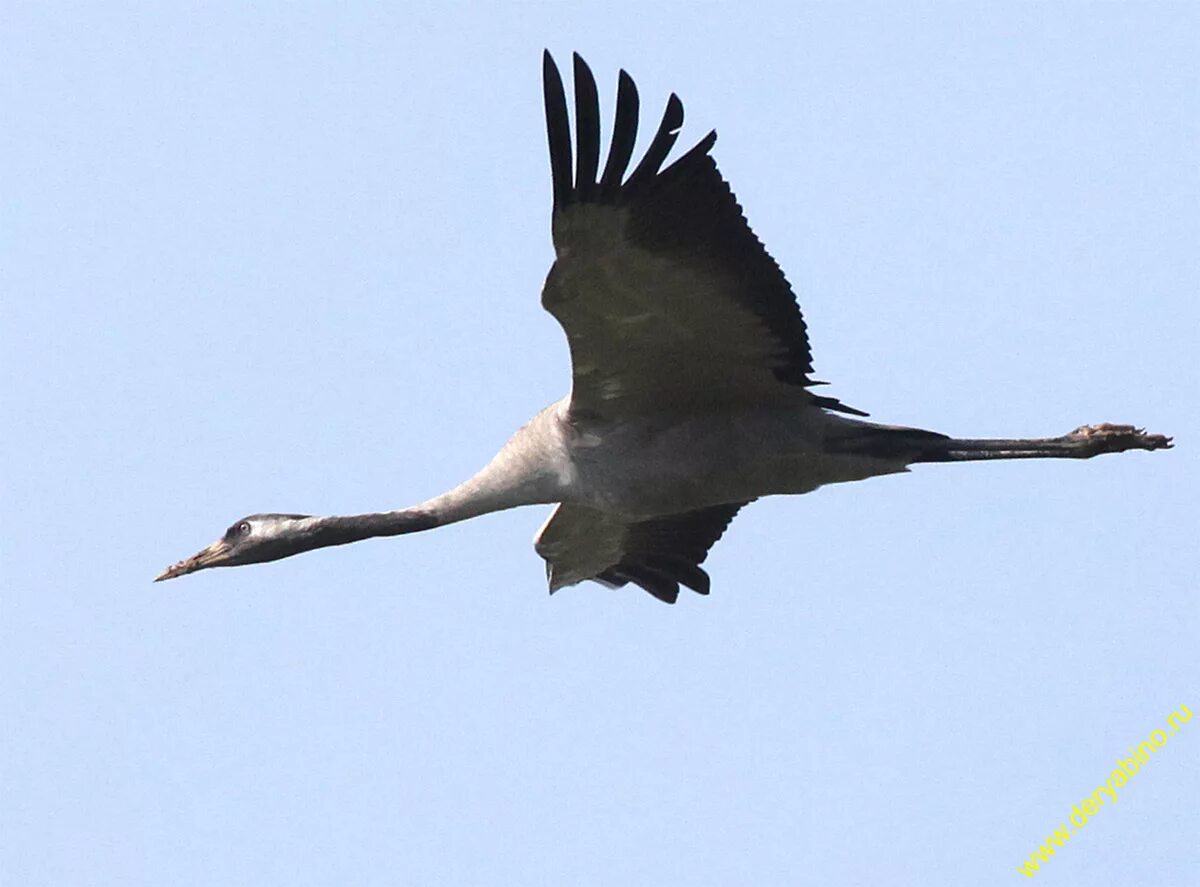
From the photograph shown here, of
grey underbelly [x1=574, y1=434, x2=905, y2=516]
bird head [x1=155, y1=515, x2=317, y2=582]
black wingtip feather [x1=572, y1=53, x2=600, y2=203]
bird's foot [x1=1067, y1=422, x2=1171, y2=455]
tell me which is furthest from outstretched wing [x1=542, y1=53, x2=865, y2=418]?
bird head [x1=155, y1=515, x2=317, y2=582]

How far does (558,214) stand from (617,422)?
6.13 ft

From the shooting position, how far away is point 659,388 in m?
12.3

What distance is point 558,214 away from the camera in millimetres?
10953

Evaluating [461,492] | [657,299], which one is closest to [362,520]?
[461,492]

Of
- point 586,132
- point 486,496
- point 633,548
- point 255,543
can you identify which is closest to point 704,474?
point 486,496

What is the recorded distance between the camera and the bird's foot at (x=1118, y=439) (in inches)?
487

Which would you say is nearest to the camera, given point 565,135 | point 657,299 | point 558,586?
point 565,135

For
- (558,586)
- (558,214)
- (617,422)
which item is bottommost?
(558,586)

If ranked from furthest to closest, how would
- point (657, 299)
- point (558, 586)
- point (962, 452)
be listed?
point (558, 586), point (962, 452), point (657, 299)

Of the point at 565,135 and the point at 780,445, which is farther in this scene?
the point at 780,445

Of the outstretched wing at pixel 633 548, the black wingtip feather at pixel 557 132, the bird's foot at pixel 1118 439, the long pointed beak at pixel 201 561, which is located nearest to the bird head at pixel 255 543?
the long pointed beak at pixel 201 561

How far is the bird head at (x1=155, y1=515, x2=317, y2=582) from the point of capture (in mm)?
13156

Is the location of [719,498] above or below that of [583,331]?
below

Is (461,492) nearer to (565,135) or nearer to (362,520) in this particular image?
(362,520)
